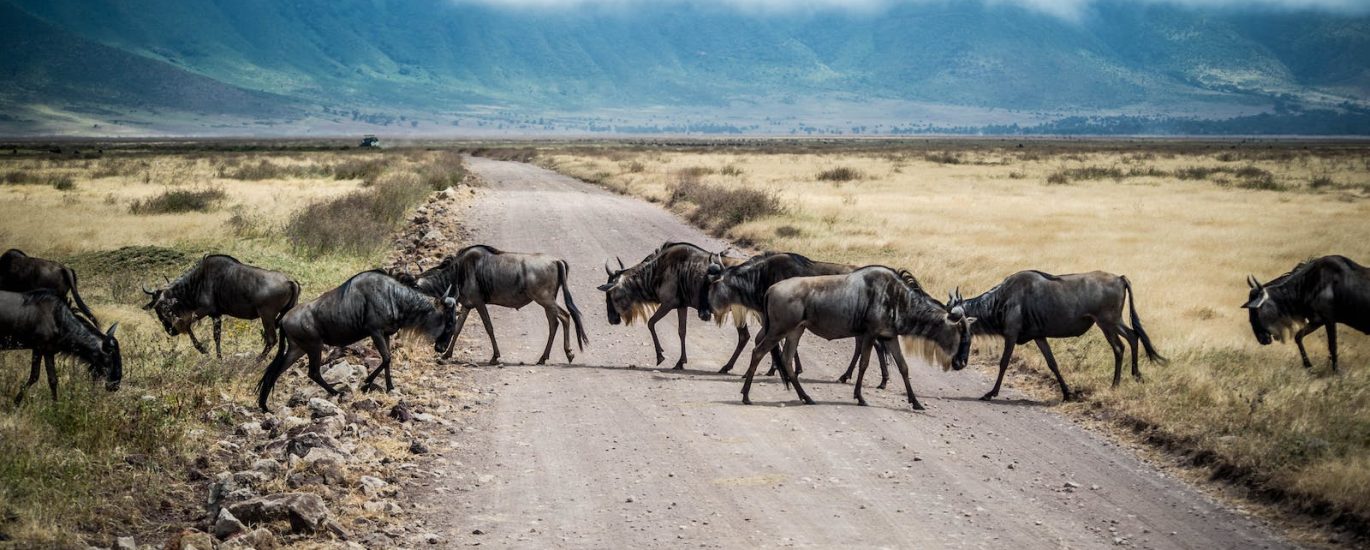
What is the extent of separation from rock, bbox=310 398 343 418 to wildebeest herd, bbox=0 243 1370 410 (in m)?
0.77

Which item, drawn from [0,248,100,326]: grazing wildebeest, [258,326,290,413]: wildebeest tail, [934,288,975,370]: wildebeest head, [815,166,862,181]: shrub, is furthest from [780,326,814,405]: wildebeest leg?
[815,166,862,181]: shrub

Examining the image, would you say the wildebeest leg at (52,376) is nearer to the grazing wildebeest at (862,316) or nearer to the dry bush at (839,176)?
the grazing wildebeest at (862,316)

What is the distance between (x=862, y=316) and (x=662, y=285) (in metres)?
3.64

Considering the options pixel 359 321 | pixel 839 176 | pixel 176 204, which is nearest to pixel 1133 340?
pixel 359 321

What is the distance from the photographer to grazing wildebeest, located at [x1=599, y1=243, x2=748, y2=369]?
14703 mm

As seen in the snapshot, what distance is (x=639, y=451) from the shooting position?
10.1 m

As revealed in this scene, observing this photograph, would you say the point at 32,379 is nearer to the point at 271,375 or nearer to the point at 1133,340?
the point at 271,375

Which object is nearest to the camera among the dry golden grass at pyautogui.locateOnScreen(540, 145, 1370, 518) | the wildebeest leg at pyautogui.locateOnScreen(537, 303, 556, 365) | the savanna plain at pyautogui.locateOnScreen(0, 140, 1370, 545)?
the savanna plain at pyautogui.locateOnScreen(0, 140, 1370, 545)

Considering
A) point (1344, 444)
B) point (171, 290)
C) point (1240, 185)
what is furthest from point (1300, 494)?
point (1240, 185)

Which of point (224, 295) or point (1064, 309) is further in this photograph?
point (224, 295)

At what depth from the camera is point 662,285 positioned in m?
15.0

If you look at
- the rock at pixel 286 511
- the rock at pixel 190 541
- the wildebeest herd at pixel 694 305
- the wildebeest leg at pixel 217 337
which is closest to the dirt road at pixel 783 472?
the wildebeest herd at pixel 694 305

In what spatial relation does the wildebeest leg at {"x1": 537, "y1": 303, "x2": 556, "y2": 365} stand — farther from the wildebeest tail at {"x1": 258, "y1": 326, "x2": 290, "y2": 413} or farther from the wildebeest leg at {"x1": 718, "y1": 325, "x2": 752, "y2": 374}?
the wildebeest tail at {"x1": 258, "y1": 326, "x2": 290, "y2": 413}

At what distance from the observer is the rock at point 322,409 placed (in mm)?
10547
